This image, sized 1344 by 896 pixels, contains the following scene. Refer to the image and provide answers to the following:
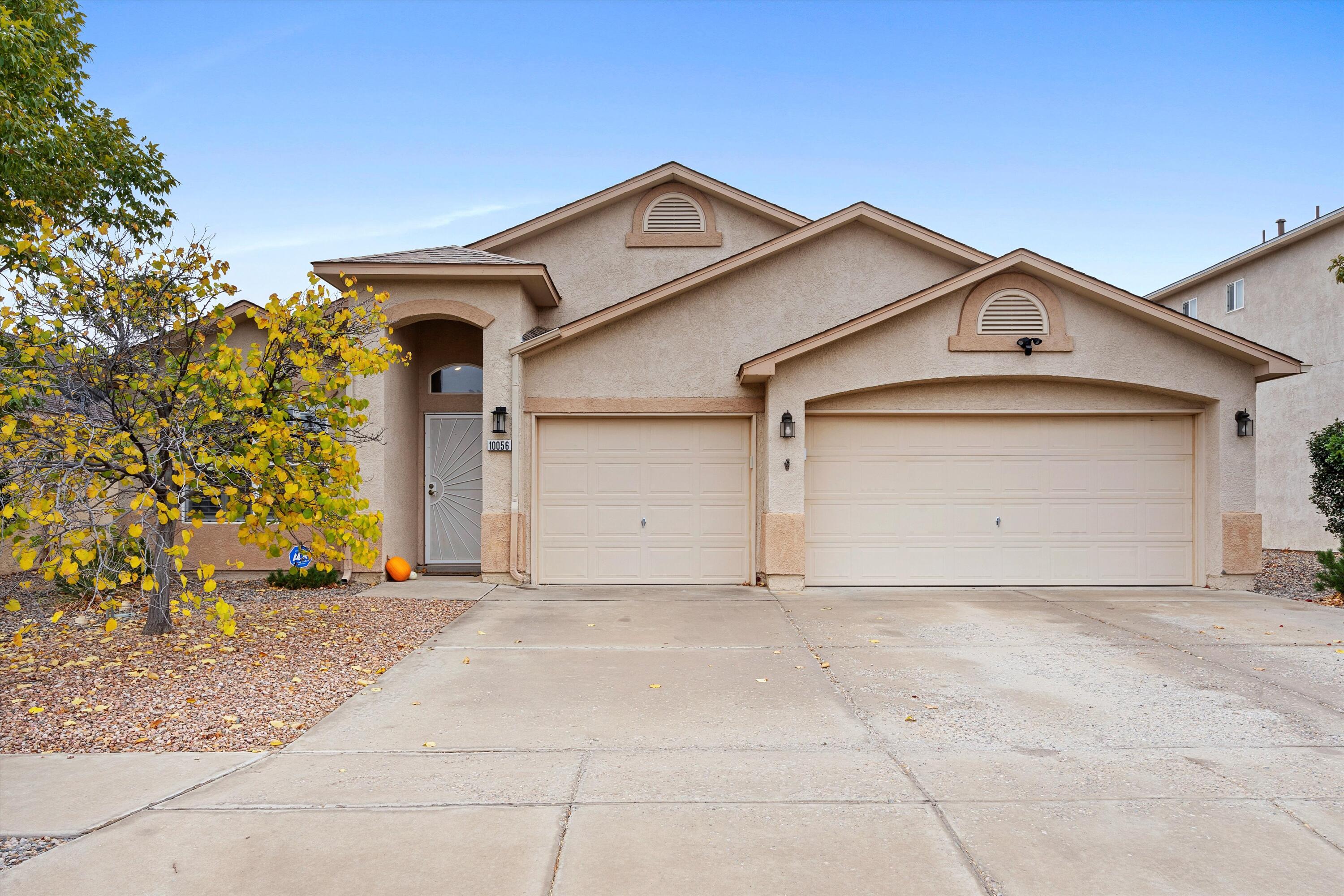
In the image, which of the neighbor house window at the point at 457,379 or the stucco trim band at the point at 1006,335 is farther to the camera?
the neighbor house window at the point at 457,379

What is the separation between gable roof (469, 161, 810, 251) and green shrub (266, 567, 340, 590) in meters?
5.72

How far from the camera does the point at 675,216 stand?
12.9m

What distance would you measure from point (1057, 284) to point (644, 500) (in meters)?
6.19

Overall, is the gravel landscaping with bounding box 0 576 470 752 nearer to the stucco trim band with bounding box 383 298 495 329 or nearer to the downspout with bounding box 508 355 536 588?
the downspout with bounding box 508 355 536 588

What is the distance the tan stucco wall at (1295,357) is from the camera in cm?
1480

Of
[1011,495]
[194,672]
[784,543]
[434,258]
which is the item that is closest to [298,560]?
[434,258]

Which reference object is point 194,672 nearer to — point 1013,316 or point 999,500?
point 999,500

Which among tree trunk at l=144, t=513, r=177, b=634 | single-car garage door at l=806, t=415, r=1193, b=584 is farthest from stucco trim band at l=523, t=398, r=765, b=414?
tree trunk at l=144, t=513, r=177, b=634

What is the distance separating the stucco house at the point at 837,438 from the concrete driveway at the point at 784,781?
3.59 meters

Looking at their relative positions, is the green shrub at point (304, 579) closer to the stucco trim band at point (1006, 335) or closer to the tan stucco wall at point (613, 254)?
the tan stucco wall at point (613, 254)

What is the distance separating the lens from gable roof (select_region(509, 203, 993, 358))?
1041 cm

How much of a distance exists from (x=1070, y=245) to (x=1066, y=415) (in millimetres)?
14315

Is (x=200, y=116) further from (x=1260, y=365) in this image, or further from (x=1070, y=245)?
(x=1070, y=245)

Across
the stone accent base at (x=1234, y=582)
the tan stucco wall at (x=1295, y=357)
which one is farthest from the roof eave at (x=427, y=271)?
the tan stucco wall at (x=1295, y=357)
